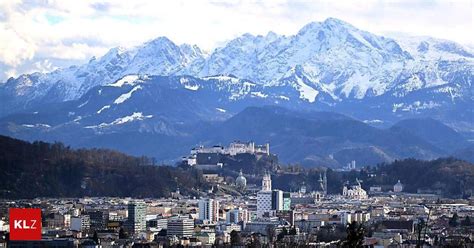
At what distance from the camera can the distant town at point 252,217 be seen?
60.7 metres

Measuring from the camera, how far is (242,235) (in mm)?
66625

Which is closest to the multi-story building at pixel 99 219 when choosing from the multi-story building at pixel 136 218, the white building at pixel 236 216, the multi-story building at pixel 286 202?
the multi-story building at pixel 136 218

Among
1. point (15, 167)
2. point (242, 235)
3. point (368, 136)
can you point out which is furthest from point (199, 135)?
point (242, 235)

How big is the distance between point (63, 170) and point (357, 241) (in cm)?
7702

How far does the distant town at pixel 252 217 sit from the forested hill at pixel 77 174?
1.56 m

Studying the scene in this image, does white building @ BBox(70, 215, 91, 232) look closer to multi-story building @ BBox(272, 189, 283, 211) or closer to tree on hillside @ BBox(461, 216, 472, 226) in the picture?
tree on hillside @ BBox(461, 216, 472, 226)

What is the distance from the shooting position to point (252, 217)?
85250mm

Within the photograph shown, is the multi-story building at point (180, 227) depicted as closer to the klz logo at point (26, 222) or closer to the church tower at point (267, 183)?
the church tower at point (267, 183)

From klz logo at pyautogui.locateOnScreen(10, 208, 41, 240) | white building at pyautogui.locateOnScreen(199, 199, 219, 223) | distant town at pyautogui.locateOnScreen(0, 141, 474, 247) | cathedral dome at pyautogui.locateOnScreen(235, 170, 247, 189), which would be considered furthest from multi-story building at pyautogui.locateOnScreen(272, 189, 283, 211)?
klz logo at pyautogui.locateOnScreen(10, 208, 41, 240)

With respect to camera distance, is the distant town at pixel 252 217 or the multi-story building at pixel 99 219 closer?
the distant town at pixel 252 217

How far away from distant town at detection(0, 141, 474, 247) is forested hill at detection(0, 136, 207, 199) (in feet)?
5.10

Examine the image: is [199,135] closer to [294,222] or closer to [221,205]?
[221,205]

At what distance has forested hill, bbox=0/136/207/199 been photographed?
95688mm

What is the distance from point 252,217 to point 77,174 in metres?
20.8
